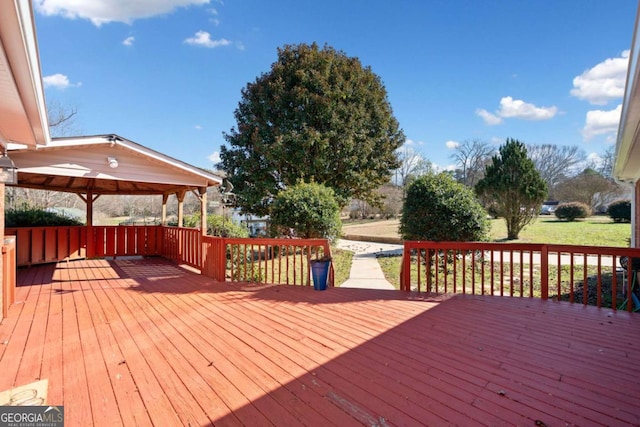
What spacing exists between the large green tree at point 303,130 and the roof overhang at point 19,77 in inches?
315

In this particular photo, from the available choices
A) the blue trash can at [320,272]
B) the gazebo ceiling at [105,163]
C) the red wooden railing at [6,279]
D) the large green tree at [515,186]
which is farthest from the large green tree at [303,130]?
the red wooden railing at [6,279]

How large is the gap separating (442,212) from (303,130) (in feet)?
22.7

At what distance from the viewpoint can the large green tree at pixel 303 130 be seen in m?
11.5

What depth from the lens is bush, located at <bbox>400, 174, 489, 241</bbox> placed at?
19.4 feet

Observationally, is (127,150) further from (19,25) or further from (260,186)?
(260,186)

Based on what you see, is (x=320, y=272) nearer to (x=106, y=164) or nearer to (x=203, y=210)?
(x=203, y=210)

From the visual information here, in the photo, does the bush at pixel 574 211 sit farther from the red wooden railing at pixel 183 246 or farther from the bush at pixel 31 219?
the bush at pixel 31 219

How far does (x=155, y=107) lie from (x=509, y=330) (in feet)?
60.9

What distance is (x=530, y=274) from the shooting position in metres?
4.35

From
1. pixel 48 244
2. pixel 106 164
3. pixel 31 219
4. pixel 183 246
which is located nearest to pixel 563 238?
pixel 183 246

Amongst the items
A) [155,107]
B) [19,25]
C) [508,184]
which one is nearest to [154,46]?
[155,107]

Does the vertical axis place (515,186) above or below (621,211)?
above

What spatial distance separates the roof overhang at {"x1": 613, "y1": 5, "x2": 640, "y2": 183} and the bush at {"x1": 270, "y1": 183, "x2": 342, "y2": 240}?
561 cm

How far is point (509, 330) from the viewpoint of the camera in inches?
128
